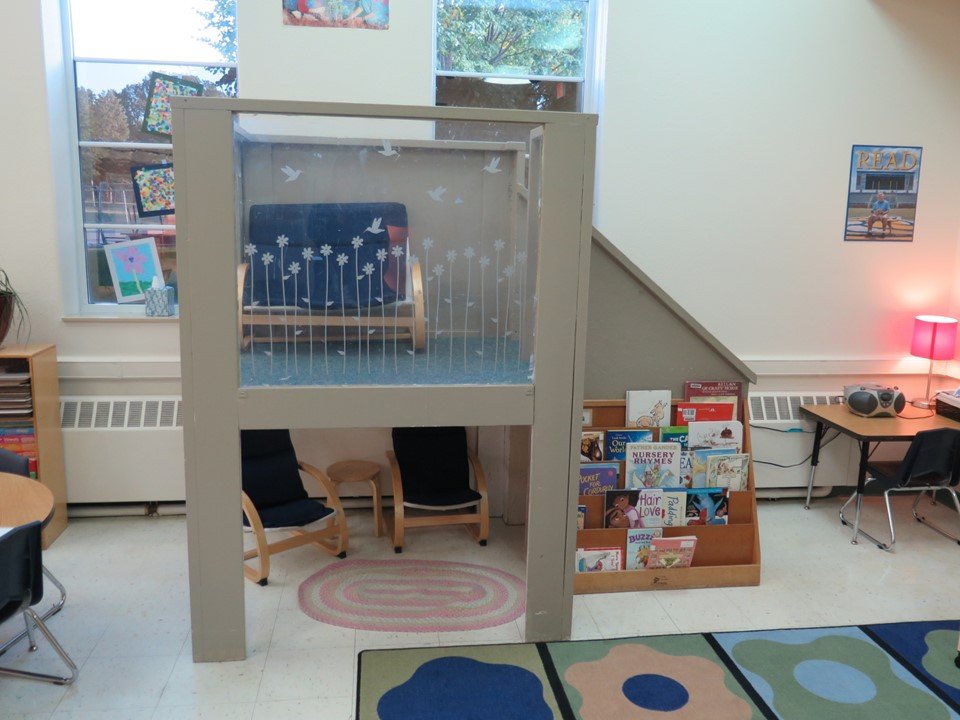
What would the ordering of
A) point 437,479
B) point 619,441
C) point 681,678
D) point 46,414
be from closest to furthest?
1. point 681,678
2. point 619,441
3. point 46,414
4. point 437,479

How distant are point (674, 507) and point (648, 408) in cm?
52

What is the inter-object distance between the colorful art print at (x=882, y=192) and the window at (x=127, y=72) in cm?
397

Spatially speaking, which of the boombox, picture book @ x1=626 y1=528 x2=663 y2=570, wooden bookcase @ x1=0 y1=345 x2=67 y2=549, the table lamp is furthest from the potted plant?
the table lamp

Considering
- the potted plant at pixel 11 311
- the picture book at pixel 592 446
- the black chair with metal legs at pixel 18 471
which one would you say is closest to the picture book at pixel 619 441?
the picture book at pixel 592 446

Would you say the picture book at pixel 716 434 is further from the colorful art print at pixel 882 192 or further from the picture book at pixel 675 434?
the colorful art print at pixel 882 192

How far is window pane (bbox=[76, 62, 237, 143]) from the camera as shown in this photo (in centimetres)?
454

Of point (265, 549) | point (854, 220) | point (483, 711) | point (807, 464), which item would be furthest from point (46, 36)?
point (807, 464)

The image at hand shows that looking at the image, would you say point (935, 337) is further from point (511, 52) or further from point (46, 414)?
point (46, 414)

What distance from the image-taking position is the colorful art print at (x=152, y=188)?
4633 mm

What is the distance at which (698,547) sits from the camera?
13.0ft

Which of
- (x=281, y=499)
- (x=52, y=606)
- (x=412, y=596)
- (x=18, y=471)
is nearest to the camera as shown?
(x=18, y=471)

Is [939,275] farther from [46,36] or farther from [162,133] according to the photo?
[46,36]

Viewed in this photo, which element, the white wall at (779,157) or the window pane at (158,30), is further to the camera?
the white wall at (779,157)

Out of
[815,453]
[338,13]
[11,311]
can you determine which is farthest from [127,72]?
[815,453]
